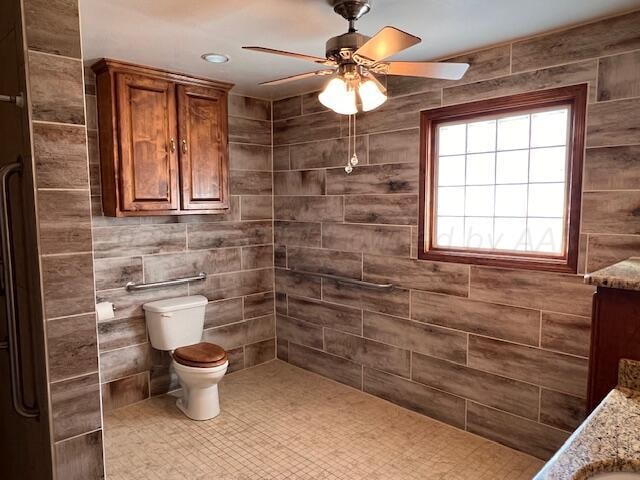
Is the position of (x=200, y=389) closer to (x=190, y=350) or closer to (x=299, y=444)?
(x=190, y=350)

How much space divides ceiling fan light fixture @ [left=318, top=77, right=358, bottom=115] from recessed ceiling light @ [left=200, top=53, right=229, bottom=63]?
42.0 inches

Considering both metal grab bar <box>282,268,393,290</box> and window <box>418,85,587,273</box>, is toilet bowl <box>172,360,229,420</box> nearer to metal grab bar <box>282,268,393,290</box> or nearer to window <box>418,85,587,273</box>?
metal grab bar <box>282,268,393,290</box>

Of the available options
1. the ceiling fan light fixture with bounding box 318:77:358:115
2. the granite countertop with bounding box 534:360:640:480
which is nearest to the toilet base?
the ceiling fan light fixture with bounding box 318:77:358:115

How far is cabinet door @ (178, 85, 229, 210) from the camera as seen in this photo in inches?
127

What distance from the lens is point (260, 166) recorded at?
3.92 m

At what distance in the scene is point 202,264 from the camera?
11.8 feet

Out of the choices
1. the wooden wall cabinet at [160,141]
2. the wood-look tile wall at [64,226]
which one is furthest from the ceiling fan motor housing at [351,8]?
the wooden wall cabinet at [160,141]

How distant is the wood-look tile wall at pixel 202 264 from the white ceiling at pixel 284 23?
75cm

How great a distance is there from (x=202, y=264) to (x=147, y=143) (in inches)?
41.1

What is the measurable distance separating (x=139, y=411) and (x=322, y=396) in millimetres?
1331

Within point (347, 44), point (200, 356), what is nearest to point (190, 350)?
point (200, 356)

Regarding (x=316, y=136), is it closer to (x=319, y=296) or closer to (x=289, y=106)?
(x=289, y=106)

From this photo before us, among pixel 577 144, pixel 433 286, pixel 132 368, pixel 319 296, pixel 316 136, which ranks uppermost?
pixel 316 136

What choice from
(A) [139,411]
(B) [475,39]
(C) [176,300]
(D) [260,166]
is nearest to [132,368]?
(A) [139,411]
